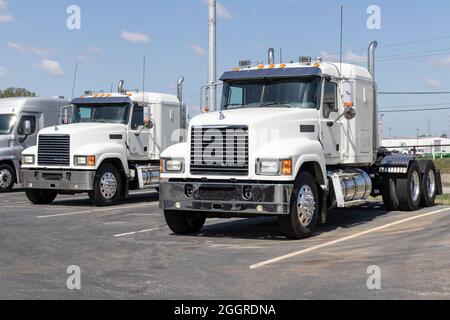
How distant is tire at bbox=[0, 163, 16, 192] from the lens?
20.6m

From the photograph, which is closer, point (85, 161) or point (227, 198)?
point (227, 198)

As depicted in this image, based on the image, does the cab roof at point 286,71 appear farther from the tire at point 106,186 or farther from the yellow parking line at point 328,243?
the tire at point 106,186

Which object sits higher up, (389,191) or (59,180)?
(59,180)

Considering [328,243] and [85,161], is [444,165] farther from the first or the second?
[328,243]

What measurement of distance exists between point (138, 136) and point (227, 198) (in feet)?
26.1

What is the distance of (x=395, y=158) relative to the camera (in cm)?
1476

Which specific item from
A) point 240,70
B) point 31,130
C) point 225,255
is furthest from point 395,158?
point 31,130

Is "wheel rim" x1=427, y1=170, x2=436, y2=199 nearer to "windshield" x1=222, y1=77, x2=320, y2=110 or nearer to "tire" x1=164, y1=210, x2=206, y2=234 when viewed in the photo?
"windshield" x1=222, y1=77, x2=320, y2=110

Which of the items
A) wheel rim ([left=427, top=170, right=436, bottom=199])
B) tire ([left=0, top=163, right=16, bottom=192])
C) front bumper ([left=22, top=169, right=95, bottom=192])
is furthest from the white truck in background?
wheel rim ([left=427, top=170, right=436, bottom=199])

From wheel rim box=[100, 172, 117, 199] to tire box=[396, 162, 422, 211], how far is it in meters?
6.86

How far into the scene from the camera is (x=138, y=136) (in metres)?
17.5

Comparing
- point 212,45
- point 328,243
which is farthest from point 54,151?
point 328,243
